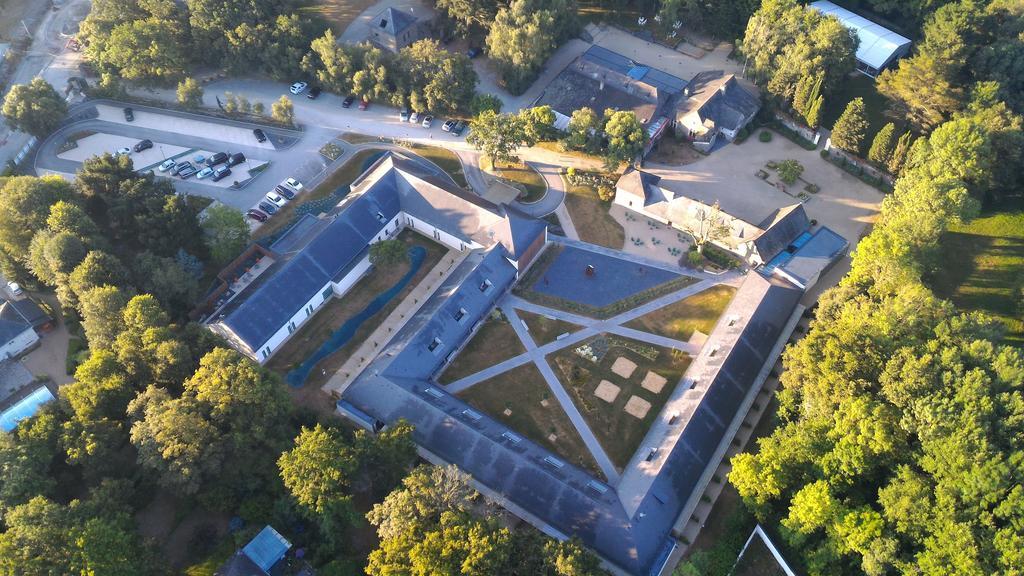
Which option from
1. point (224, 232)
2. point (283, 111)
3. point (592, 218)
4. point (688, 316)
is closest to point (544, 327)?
point (688, 316)

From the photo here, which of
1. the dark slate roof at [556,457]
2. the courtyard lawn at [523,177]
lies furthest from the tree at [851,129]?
the courtyard lawn at [523,177]

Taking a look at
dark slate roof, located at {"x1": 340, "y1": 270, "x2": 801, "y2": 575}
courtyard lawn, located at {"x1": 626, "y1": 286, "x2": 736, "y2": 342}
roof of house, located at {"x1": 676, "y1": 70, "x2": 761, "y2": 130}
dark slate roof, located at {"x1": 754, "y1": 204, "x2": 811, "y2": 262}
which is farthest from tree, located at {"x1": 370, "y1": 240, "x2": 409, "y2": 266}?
roof of house, located at {"x1": 676, "y1": 70, "x2": 761, "y2": 130}

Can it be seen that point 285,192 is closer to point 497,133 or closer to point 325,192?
point 325,192

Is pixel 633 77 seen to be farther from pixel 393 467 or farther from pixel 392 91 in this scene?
pixel 393 467

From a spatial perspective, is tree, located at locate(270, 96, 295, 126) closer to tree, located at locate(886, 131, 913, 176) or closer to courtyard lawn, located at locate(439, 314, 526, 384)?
courtyard lawn, located at locate(439, 314, 526, 384)

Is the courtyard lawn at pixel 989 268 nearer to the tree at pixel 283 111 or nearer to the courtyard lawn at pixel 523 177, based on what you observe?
the courtyard lawn at pixel 523 177

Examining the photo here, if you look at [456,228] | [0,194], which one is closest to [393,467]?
[456,228]
